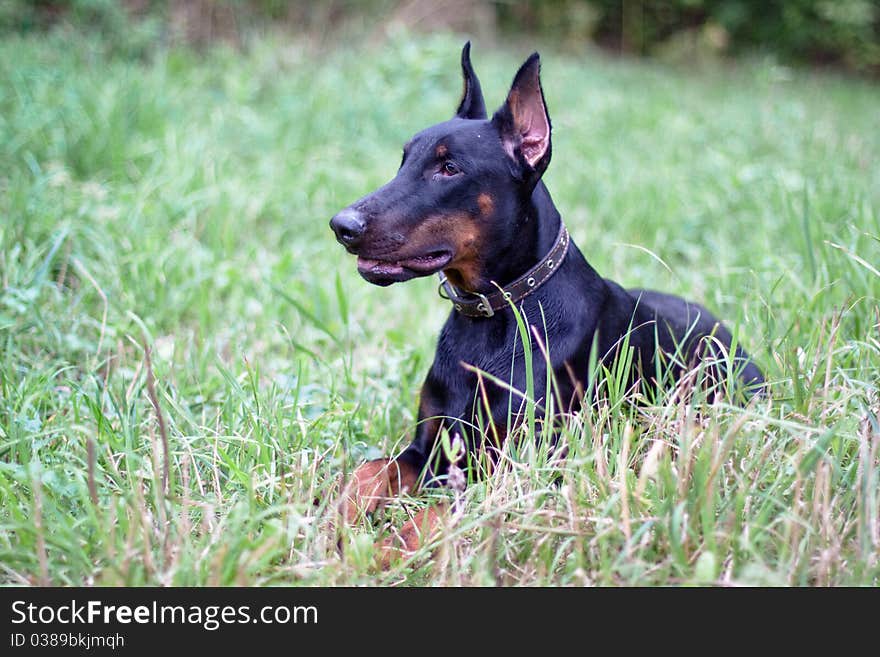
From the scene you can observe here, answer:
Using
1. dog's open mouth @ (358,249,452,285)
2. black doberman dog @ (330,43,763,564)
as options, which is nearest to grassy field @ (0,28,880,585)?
black doberman dog @ (330,43,763,564)

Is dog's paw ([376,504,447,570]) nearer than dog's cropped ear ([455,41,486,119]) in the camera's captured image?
Yes

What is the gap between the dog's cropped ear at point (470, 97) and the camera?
2715 mm

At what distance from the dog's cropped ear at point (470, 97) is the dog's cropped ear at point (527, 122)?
0.97ft

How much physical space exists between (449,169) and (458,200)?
110 mm

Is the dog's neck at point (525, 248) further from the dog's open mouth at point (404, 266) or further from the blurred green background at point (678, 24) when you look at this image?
the blurred green background at point (678, 24)

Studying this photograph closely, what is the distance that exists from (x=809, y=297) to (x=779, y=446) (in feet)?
4.36

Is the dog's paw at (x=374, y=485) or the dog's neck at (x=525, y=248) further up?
the dog's neck at (x=525, y=248)

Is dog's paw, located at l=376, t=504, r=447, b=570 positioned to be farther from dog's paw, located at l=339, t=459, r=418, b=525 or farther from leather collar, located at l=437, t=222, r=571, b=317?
leather collar, located at l=437, t=222, r=571, b=317

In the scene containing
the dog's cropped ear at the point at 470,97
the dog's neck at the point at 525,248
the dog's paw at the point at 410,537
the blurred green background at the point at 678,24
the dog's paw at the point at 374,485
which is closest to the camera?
the dog's paw at the point at 410,537

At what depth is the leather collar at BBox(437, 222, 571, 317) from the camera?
96.1 inches

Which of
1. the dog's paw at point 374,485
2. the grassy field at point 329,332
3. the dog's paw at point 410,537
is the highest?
the grassy field at point 329,332

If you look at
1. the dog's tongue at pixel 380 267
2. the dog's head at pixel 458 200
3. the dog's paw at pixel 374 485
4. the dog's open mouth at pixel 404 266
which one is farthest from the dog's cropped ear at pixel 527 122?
the dog's paw at pixel 374 485
